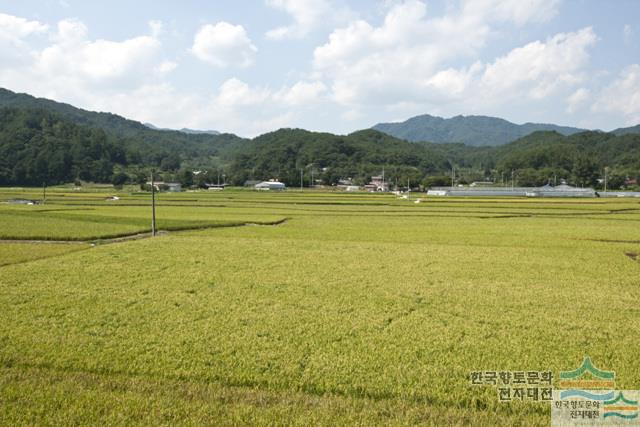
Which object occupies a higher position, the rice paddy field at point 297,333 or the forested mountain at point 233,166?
the forested mountain at point 233,166

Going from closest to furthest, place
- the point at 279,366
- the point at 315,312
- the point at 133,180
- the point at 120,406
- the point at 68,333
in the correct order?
the point at 120,406 < the point at 279,366 < the point at 68,333 < the point at 315,312 < the point at 133,180

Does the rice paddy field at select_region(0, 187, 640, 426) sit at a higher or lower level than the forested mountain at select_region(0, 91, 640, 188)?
lower

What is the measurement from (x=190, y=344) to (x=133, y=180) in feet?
507

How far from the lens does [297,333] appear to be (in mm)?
9508

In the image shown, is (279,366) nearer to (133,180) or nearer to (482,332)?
(482,332)

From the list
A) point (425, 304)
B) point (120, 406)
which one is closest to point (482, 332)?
point (425, 304)

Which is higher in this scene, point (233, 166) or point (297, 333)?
point (233, 166)

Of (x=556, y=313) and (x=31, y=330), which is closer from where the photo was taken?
(x=31, y=330)

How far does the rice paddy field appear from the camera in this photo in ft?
21.9

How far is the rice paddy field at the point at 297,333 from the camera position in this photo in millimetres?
6664

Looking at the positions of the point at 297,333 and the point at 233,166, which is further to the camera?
the point at 233,166

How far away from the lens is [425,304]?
11859mm

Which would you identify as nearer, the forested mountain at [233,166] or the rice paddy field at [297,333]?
the rice paddy field at [297,333]

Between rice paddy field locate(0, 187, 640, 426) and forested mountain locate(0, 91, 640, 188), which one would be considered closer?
rice paddy field locate(0, 187, 640, 426)
